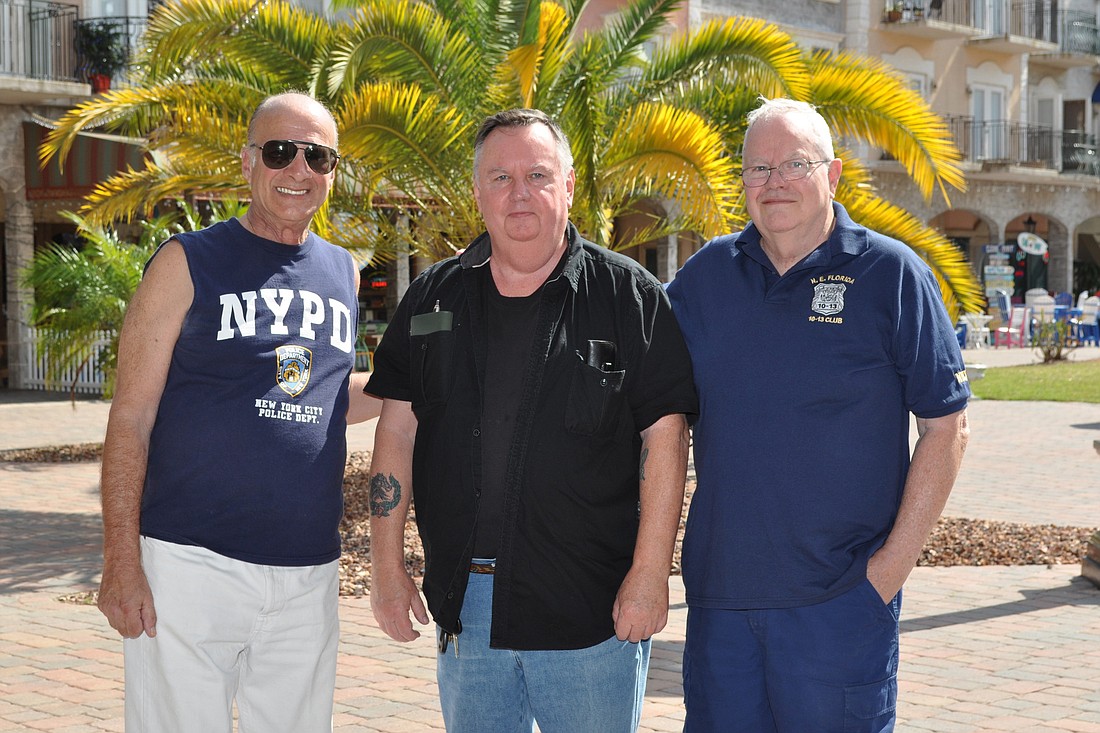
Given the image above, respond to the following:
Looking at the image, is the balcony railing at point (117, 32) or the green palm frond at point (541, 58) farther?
the balcony railing at point (117, 32)

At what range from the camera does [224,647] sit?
3.28 metres

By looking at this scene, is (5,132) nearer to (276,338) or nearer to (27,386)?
(27,386)

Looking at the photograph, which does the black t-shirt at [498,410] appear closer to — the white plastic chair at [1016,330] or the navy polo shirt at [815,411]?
the navy polo shirt at [815,411]

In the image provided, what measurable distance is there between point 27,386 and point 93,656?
1632 centimetres

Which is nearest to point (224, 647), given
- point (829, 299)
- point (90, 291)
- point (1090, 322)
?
point (829, 299)

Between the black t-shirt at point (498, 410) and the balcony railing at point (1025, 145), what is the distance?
111 feet

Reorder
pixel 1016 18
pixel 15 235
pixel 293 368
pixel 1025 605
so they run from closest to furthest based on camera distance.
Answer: pixel 293 368 → pixel 1025 605 → pixel 15 235 → pixel 1016 18

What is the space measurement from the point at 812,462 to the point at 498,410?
762mm

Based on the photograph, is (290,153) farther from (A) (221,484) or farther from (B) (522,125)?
(A) (221,484)

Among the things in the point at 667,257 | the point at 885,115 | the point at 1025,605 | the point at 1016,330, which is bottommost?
the point at 1025,605

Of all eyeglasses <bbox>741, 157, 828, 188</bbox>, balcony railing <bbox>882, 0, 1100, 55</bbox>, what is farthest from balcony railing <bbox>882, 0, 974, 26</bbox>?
eyeglasses <bbox>741, 157, 828, 188</bbox>

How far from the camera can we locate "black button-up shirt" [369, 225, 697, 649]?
122 inches

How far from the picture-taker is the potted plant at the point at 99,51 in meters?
20.0

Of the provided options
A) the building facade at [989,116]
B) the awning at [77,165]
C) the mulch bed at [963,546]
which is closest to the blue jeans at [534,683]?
the mulch bed at [963,546]
